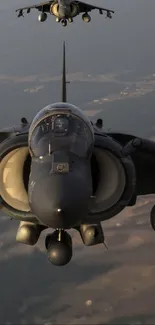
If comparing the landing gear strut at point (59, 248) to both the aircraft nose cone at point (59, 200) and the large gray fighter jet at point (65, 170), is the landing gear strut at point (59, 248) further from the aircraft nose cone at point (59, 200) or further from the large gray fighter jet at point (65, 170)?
the aircraft nose cone at point (59, 200)

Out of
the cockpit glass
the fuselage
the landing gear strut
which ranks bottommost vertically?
the landing gear strut

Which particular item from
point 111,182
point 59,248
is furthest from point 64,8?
point 59,248

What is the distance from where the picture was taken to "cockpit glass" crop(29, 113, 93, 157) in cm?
785

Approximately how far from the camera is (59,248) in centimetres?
873

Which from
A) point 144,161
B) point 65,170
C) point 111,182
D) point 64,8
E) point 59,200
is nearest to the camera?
point 59,200

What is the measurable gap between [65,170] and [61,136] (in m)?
0.92

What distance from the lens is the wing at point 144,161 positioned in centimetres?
1021

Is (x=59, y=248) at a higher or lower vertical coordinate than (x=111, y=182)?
lower

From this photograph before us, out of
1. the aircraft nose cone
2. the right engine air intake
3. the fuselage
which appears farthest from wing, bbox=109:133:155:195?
the fuselage

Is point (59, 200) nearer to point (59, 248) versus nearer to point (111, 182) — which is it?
point (111, 182)

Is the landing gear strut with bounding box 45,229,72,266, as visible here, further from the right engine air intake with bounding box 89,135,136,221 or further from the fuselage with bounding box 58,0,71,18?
the fuselage with bounding box 58,0,71,18

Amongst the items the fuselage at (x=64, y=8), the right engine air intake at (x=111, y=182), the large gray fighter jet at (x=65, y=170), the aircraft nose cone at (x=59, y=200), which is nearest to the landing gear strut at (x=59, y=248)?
the large gray fighter jet at (x=65, y=170)

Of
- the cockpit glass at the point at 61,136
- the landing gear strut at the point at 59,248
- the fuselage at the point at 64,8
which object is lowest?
the landing gear strut at the point at 59,248

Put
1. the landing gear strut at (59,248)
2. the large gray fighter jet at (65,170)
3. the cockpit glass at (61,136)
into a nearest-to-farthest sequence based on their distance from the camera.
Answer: the large gray fighter jet at (65,170)
the cockpit glass at (61,136)
the landing gear strut at (59,248)
